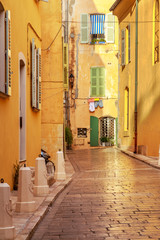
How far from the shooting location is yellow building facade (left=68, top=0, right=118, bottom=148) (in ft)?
109

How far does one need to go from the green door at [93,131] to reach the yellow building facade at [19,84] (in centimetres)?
1930

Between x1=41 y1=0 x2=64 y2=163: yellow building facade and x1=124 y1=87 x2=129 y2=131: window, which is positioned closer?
x1=41 y1=0 x2=64 y2=163: yellow building facade

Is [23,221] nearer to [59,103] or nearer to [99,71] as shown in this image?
[59,103]

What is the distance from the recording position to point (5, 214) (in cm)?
531

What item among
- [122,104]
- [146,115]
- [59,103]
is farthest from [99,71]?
[59,103]

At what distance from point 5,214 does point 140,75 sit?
18772mm

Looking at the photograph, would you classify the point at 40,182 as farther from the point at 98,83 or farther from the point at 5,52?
the point at 98,83

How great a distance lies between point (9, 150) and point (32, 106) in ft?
10.3

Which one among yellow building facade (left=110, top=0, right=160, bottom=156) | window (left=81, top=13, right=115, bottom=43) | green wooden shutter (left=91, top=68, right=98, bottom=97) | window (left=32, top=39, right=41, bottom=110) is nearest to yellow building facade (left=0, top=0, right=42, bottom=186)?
window (left=32, top=39, right=41, bottom=110)

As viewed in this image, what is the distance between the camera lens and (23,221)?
636cm

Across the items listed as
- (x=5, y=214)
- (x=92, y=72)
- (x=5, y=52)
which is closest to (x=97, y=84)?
(x=92, y=72)

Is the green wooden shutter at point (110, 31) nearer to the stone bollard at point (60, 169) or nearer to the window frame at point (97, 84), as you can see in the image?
the window frame at point (97, 84)

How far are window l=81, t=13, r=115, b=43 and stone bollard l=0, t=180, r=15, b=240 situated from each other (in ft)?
93.9

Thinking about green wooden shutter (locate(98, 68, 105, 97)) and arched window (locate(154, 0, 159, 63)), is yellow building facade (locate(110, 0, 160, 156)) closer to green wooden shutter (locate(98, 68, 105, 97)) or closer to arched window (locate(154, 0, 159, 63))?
arched window (locate(154, 0, 159, 63))
